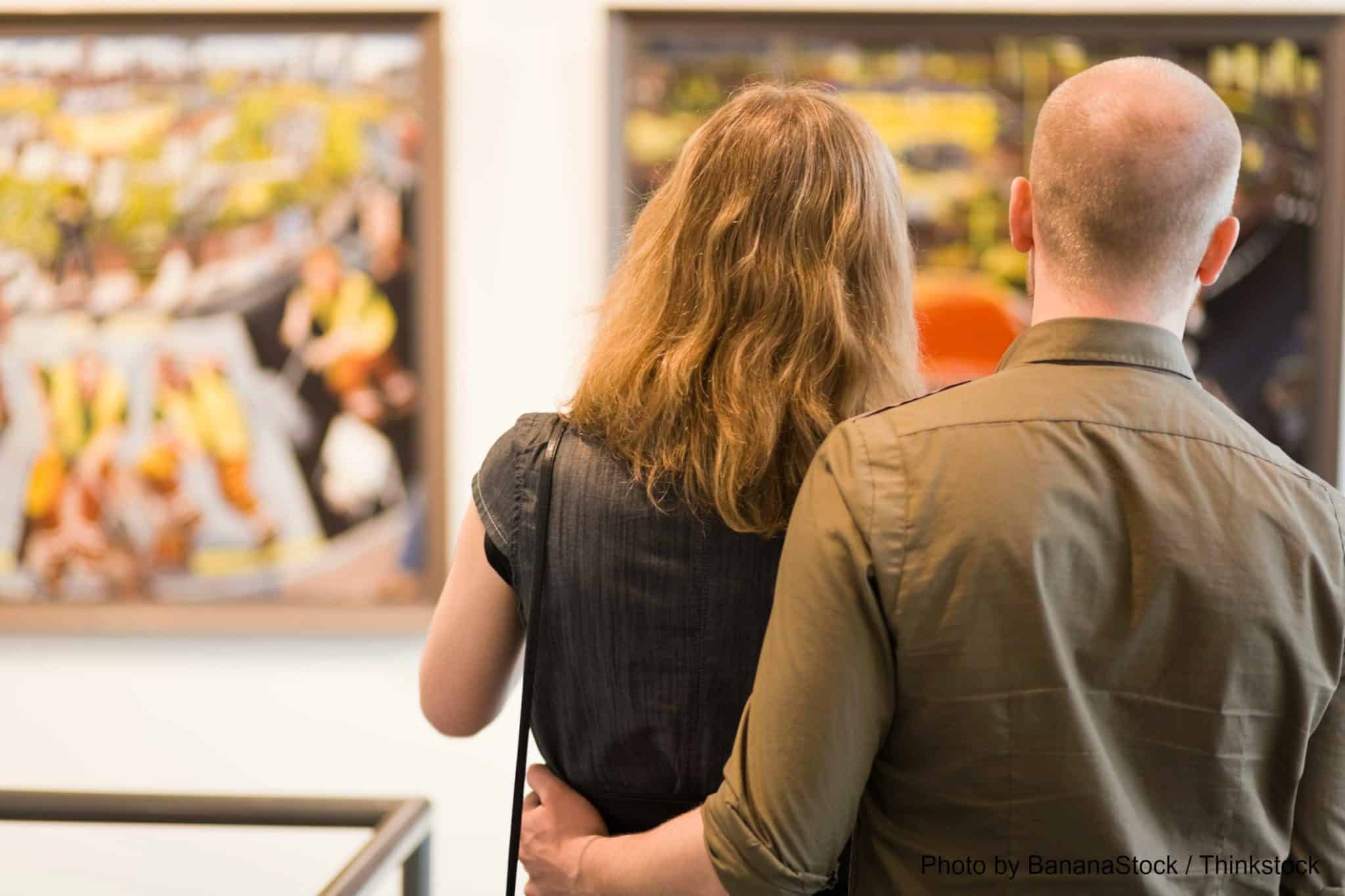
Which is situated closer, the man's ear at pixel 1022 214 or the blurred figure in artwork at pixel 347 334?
the man's ear at pixel 1022 214

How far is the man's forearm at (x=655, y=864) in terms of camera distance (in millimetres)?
928

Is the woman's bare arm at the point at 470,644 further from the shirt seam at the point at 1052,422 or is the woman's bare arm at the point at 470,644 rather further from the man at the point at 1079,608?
the shirt seam at the point at 1052,422

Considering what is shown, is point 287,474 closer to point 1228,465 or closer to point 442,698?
point 442,698

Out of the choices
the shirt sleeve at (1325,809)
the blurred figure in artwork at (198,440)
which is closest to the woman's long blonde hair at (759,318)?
the shirt sleeve at (1325,809)

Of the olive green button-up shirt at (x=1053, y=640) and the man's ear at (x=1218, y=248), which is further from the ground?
the man's ear at (x=1218, y=248)

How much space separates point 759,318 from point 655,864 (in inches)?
18.5

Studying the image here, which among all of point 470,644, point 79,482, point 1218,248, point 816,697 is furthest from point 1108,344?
point 79,482

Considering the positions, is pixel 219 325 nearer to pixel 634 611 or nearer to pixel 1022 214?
pixel 634 611

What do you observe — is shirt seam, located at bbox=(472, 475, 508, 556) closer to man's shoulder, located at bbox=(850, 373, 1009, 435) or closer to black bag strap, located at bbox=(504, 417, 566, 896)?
black bag strap, located at bbox=(504, 417, 566, 896)

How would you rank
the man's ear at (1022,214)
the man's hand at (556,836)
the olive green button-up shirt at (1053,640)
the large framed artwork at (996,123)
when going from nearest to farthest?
the olive green button-up shirt at (1053,640)
the man's ear at (1022,214)
the man's hand at (556,836)
the large framed artwork at (996,123)

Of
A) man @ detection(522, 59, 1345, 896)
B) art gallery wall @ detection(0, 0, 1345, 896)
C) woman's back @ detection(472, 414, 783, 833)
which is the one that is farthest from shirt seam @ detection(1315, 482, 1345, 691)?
art gallery wall @ detection(0, 0, 1345, 896)

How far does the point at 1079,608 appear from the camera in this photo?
2.69 feet

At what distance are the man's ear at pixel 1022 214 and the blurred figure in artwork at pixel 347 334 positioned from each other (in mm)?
1418

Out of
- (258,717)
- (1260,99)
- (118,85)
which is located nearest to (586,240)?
(118,85)
